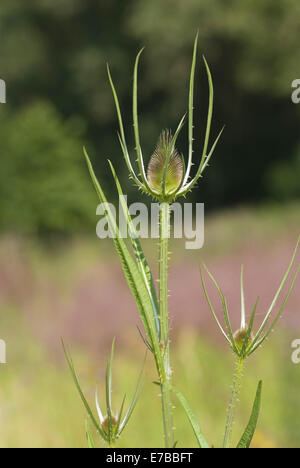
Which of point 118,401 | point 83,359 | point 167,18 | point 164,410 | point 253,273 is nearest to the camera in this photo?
point 164,410

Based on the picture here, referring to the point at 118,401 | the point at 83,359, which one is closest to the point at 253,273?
the point at 83,359

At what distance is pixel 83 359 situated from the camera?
11.5 ft

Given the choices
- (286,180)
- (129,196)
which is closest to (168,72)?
(286,180)

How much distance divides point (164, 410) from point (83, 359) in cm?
327

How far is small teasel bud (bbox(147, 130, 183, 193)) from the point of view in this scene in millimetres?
335

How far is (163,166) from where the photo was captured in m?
0.34

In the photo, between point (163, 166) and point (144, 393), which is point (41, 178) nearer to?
point (144, 393)

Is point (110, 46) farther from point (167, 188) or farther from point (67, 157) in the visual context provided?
point (167, 188)

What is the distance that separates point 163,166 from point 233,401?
0.13m

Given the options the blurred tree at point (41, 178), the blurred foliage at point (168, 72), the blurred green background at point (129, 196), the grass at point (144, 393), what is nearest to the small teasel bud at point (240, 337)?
the blurred green background at point (129, 196)

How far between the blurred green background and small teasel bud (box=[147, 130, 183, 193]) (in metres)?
0.40

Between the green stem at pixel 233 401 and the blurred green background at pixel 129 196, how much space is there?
0.47m

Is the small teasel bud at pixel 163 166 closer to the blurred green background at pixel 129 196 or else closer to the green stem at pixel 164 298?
the green stem at pixel 164 298

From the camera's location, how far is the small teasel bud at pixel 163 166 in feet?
1.10
